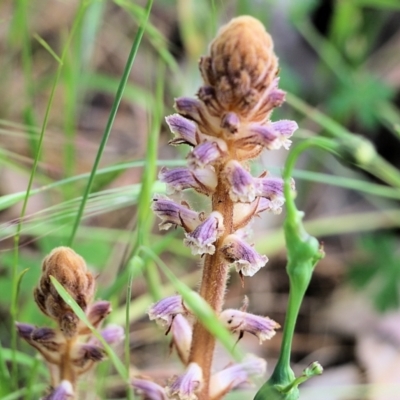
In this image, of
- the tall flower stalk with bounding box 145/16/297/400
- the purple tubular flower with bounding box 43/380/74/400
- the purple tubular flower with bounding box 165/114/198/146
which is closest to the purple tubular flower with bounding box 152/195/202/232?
the tall flower stalk with bounding box 145/16/297/400

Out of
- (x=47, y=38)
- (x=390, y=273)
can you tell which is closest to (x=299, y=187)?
(x=390, y=273)

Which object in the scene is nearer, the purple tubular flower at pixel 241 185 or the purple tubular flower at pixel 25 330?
the purple tubular flower at pixel 241 185

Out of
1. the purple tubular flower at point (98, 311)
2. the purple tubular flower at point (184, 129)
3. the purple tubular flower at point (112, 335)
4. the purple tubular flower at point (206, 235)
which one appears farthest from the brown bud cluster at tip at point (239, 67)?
the purple tubular flower at point (112, 335)

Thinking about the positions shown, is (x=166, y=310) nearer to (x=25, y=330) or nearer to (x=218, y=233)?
(x=218, y=233)

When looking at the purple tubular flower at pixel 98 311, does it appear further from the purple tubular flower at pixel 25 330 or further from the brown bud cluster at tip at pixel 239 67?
the brown bud cluster at tip at pixel 239 67

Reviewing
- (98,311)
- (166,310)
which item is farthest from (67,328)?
(166,310)

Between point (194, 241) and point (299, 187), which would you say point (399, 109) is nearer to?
point (299, 187)

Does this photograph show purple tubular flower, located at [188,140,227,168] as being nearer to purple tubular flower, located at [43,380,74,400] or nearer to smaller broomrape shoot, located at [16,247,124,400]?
smaller broomrape shoot, located at [16,247,124,400]
